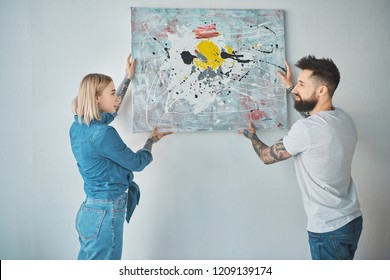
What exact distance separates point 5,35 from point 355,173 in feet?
7.63

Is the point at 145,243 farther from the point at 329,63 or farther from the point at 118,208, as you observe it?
the point at 329,63

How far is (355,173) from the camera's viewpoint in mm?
2387

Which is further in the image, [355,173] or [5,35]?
[355,173]

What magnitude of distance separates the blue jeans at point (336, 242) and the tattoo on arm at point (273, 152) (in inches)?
15.7

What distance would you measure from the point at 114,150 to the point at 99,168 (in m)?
0.12

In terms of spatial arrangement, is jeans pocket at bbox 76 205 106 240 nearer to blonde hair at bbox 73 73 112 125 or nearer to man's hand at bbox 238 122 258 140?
blonde hair at bbox 73 73 112 125

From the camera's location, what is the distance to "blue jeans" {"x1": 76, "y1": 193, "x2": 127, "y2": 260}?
5.61 feet

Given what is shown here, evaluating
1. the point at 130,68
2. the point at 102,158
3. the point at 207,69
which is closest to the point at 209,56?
the point at 207,69

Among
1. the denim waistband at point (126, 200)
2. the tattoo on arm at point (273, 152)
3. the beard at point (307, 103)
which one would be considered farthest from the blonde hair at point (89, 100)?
the beard at point (307, 103)

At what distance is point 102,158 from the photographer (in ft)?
5.67

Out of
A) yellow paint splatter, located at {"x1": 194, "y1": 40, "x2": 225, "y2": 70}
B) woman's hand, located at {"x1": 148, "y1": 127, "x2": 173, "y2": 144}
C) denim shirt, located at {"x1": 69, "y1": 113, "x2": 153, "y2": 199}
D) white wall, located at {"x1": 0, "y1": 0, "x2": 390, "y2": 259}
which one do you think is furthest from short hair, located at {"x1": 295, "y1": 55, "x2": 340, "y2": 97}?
denim shirt, located at {"x1": 69, "y1": 113, "x2": 153, "y2": 199}

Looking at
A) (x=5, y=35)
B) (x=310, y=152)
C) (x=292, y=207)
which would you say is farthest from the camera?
(x=292, y=207)
